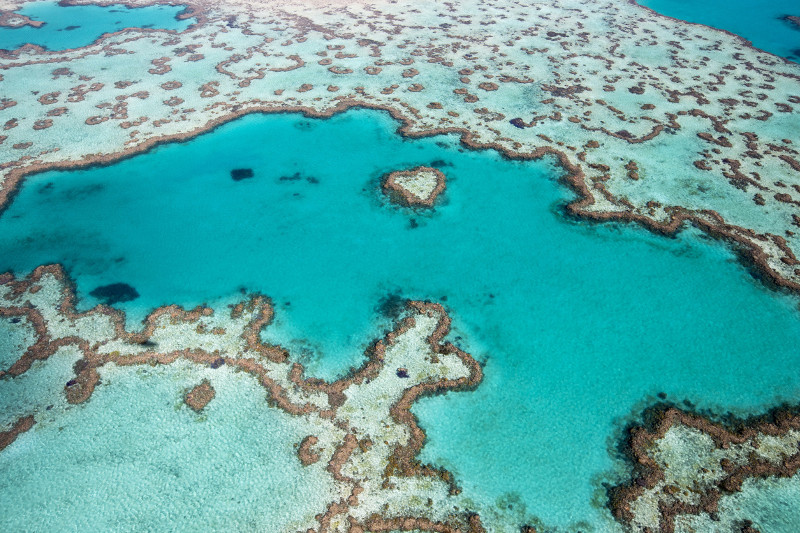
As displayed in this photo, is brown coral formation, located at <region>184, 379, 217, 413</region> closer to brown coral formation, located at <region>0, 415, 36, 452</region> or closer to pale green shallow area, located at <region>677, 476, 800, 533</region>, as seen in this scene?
brown coral formation, located at <region>0, 415, 36, 452</region>

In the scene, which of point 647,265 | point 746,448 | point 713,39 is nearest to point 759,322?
point 647,265

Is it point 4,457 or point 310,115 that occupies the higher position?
point 310,115

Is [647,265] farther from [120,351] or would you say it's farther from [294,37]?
[294,37]

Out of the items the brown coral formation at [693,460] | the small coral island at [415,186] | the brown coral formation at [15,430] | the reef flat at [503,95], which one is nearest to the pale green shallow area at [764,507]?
the brown coral formation at [693,460]

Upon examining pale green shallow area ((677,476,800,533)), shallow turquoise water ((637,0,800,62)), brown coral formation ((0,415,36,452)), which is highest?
shallow turquoise water ((637,0,800,62))

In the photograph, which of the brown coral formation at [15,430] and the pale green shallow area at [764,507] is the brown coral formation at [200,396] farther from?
the pale green shallow area at [764,507]

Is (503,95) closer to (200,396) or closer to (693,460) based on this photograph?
(693,460)

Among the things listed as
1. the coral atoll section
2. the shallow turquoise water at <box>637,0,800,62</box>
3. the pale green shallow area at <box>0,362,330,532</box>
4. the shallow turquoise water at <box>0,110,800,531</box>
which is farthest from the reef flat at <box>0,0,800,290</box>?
the pale green shallow area at <box>0,362,330,532</box>

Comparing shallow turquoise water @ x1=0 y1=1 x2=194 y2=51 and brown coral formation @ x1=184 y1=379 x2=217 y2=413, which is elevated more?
shallow turquoise water @ x1=0 y1=1 x2=194 y2=51

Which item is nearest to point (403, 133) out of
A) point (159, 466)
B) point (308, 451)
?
point (308, 451)
